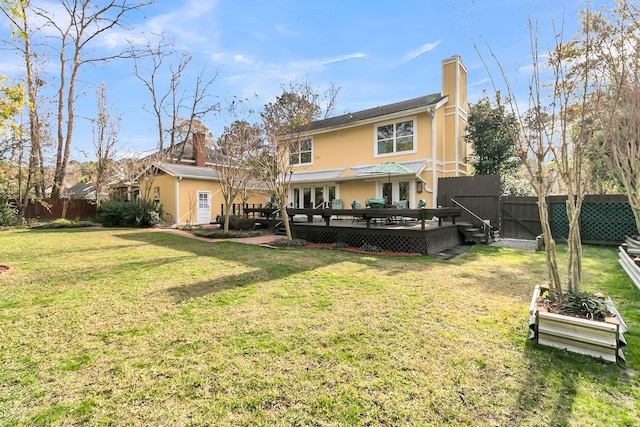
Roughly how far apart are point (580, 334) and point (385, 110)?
47.4ft

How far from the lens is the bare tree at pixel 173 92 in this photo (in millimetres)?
24316

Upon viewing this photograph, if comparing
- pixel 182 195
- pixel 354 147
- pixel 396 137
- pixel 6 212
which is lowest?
pixel 6 212

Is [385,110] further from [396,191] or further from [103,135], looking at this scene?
[103,135]

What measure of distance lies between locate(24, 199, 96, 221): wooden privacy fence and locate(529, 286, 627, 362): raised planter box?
2436cm

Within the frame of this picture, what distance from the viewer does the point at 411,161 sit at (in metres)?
13.9

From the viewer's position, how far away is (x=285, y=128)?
10.9 meters

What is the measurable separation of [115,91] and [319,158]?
14860mm

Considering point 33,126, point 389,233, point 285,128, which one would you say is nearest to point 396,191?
point 389,233

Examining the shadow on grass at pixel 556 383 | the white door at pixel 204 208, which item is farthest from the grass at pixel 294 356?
the white door at pixel 204 208

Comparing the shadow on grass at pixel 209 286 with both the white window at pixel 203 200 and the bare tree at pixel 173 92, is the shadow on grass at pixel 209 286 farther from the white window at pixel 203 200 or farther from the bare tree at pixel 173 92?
the bare tree at pixel 173 92

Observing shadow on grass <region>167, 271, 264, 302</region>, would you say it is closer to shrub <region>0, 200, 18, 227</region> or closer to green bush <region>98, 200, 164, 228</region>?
green bush <region>98, 200, 164, 228</region>

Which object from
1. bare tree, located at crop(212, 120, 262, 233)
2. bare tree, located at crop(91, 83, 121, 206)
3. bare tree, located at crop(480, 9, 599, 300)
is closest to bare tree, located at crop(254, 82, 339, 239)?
bare tree, located at crop(212, 120, 262, 233)

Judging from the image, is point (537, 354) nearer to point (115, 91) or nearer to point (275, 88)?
point (275, 88)

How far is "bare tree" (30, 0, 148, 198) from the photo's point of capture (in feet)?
64.4
